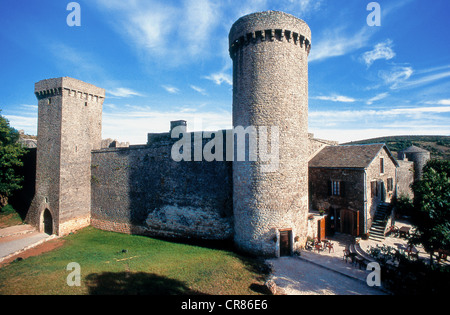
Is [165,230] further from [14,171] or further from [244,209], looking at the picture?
[14,171]

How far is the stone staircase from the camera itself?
53.2ft

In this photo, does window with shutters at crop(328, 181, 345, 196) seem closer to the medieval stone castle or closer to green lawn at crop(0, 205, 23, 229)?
the medieval stone castle

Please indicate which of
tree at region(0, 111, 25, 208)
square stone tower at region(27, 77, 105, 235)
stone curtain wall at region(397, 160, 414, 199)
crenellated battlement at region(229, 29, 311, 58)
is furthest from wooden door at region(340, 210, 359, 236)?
tree at region(0, 111, 25, 208)

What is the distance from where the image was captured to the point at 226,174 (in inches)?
617

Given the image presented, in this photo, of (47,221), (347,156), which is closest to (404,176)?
(347,156)

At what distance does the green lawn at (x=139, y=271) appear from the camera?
32.3 ft

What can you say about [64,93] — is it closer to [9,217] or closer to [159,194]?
[159,194]

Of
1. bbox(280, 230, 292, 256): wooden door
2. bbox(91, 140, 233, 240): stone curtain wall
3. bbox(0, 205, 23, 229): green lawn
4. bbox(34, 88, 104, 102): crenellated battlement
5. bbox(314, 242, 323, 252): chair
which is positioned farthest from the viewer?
bbox(0, 205, 23, 229): green lawn

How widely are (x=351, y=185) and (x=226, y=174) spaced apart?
1023 centimetres

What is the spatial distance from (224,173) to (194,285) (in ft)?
25.1

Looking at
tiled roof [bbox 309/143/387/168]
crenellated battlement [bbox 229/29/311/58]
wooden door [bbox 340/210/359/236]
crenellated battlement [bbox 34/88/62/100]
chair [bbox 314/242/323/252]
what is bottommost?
chair [bbox 314/242/323/252]

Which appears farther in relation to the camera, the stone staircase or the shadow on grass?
the stone staircase

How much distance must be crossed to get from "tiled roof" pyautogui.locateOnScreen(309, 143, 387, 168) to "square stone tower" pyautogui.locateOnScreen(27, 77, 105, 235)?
22.7 metres

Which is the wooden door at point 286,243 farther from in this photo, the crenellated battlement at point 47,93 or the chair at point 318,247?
the crenellated battlement at point 47,93
